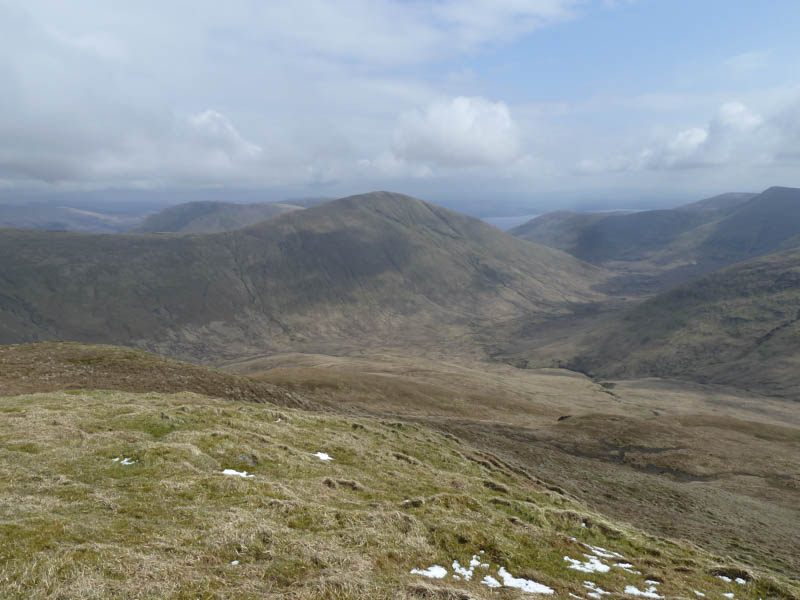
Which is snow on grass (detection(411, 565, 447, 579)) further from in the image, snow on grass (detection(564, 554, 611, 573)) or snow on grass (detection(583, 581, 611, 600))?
snow on grass (detection(564, 554, 611, 573))

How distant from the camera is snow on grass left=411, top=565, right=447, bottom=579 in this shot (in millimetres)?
13391

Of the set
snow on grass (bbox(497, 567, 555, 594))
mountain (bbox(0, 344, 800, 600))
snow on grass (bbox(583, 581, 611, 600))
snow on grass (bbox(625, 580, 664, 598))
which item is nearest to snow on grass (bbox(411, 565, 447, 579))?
mountain (bbox(0, 344, 800, 600))

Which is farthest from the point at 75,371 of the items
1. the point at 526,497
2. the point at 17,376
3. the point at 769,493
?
the point at 769,493

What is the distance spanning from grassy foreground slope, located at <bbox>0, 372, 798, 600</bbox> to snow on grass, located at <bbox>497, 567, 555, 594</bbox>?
78mm

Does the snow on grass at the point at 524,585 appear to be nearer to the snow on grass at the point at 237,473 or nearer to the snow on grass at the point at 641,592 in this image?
the snow on grass at the point at 641,592

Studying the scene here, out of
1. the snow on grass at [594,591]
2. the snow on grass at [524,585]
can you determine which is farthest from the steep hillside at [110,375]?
the snow on grass at [594,591]

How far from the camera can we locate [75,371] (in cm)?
4588

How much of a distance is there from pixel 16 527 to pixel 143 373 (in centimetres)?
3996

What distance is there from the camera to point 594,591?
14.5m

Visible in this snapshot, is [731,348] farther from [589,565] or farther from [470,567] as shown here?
[470,567]

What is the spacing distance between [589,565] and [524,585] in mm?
4820

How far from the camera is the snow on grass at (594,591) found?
13991 millimetres

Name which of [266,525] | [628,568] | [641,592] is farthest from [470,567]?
[628,568]

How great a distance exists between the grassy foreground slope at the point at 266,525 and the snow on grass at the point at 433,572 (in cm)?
20
